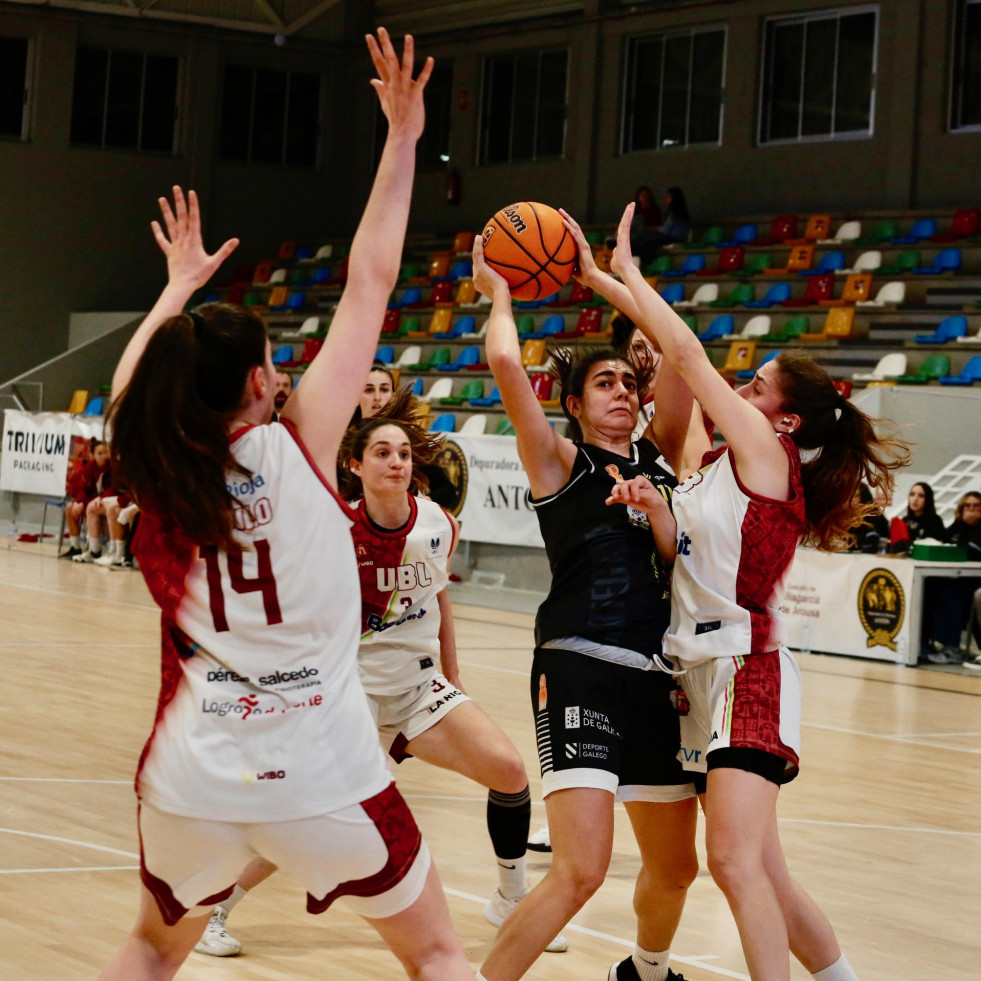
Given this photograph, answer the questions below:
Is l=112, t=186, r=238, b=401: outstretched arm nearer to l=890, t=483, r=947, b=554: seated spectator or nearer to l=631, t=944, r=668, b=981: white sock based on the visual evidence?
l=631, t=944, r=668, b=981: white sock

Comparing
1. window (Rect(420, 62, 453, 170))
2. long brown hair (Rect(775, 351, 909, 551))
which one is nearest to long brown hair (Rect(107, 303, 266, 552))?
long brown hair (Rect(775, 351, 909, 551))

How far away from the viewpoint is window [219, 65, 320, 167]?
23484 millimetres

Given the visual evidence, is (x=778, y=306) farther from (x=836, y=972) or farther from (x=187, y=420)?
Answer: (x=187, y=420)

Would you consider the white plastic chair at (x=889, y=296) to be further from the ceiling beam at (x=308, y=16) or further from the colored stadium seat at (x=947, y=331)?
the ceiling beam at (x=308, y=16)

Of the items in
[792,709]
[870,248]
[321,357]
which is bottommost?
[792,709]

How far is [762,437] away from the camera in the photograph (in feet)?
10.9

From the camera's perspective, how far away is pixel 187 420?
228 cm

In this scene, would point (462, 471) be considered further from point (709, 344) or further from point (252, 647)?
point (252, 647)

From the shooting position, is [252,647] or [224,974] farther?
[224,974]

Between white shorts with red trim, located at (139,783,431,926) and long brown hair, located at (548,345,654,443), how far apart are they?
155 cm

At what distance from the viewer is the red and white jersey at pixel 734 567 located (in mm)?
3318

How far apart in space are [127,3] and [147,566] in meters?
20.7

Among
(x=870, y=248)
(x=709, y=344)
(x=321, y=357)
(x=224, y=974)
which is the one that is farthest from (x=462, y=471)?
(x=321, y=357)

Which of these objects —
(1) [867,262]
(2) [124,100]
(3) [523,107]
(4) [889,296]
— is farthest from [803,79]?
(2) [124,100]
